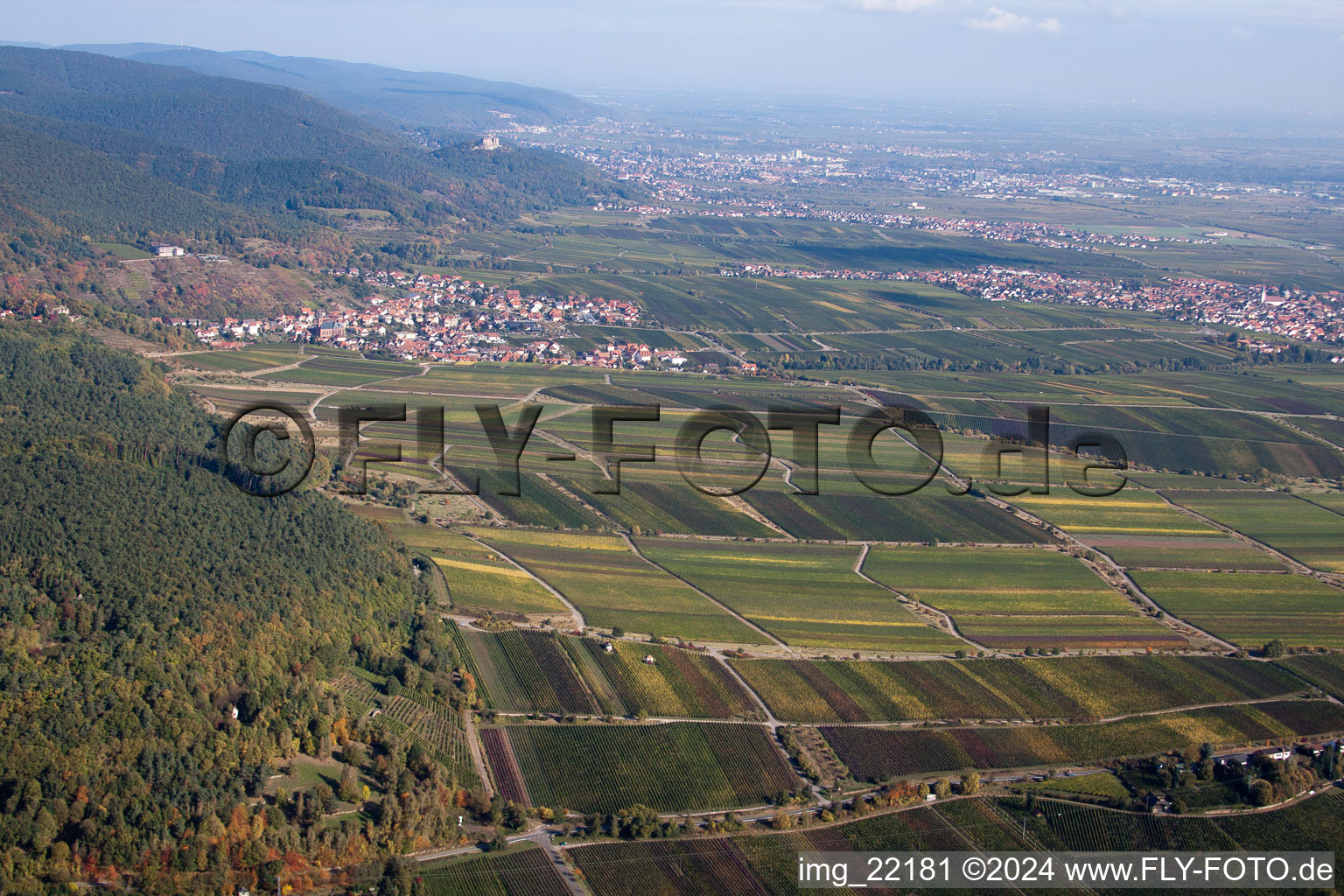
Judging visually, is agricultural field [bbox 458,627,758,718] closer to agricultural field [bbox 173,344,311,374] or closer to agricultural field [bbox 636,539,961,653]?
agricultural field [bbox 636,539,961,653]

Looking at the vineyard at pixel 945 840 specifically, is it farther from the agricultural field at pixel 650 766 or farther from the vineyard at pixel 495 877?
the agricultural field at pixel 650 766

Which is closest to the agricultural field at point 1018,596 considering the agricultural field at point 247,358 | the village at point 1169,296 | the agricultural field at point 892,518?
the agricultural field at point 892,518

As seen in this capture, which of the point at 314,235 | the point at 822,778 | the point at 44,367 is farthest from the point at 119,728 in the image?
the point at 314,235

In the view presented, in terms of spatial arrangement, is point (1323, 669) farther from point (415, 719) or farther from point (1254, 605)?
point (415, 719)

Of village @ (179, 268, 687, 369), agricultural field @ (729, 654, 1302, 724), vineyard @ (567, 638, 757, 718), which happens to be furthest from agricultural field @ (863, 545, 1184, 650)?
village @ (179, 268, 687, 369)

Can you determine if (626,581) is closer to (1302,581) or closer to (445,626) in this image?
(445,626)

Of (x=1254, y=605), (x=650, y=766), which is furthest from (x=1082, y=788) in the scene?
(x=1254, y=605)

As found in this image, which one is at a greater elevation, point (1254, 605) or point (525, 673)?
point (1254, 605)
